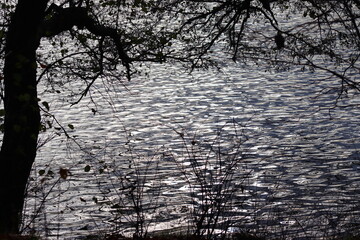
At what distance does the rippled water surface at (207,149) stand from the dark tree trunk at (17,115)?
0.50 metres

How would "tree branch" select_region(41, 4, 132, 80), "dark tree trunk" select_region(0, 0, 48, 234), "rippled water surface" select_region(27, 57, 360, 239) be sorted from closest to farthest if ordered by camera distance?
"dark tree trunk" select_region(0, 0, 48, 234)
"tree branch" select_region(41, 4, 132, 80)
"rippled water surface" select_region(27, 57, 360, 239)

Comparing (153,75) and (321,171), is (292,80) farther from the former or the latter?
(321,171)

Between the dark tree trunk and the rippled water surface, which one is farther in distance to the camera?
the rippled water surface

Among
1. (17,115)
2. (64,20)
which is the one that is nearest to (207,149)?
(64,20)

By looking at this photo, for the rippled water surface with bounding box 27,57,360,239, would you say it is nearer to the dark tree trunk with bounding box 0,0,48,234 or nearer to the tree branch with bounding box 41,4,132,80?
the dark tree trunk with bounding box 0,0,48,234

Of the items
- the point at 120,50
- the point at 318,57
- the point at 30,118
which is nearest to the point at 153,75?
the point at 318,57

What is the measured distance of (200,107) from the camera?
80.0 feet

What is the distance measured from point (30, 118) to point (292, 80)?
18395 mm

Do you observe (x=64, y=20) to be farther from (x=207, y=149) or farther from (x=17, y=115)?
(x=207, y=149)

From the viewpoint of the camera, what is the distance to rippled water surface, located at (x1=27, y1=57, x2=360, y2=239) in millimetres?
13801

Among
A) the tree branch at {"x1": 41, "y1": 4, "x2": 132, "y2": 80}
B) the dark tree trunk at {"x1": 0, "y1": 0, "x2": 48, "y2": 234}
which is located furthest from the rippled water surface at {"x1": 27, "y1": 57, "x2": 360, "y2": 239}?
the tree branch at {"x1": 41, "y1": 4, "x2": 132, "y2": 80}

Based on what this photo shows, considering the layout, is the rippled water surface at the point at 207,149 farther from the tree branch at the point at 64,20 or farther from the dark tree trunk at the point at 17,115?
the tree branch at the point at 64,20

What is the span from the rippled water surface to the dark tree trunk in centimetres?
50

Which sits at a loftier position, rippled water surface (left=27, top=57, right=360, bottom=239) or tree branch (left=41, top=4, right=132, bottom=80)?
tree branch (left=41, top=4, right=132, bottom=80)
